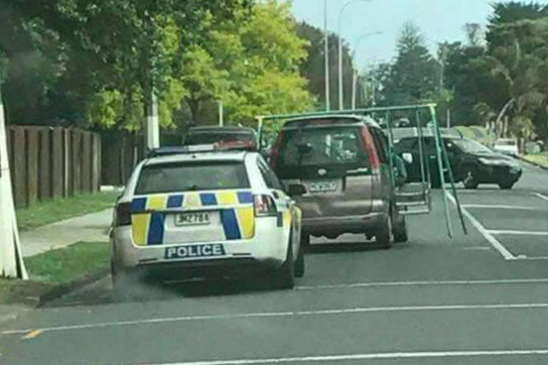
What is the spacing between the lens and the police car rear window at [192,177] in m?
16.0

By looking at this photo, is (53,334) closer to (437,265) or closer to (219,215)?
(219,215)

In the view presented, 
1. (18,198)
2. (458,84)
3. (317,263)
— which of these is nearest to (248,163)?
(317,263)

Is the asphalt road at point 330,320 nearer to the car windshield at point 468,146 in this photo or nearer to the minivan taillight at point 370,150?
the minivan taillight at point 370,150

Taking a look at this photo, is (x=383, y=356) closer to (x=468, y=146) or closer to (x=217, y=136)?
(x=217, y=136)

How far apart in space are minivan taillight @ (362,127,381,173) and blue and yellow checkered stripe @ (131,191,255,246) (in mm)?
5594

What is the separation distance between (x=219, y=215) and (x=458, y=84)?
121 m

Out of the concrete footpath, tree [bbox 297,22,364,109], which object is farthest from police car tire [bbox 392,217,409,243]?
tree [bbox 297,22,364,109]

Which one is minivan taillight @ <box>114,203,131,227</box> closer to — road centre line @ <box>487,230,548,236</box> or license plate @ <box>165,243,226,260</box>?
license plate @ <box>165,243,226,260</box>

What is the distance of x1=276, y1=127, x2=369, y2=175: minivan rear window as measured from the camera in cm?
2125

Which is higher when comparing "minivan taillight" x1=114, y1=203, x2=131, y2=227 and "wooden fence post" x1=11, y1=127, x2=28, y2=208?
"minivan taillight" x1=114, y1=203, x2=131, y2=227

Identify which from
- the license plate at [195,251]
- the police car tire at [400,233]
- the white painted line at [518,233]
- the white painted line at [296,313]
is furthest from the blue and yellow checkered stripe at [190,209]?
the white painted line at [518,233]

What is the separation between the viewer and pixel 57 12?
86.8 ft

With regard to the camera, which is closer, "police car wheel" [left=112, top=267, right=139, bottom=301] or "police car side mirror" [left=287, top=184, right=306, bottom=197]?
"police car wheel" [left=112, top=267, right=139, bottom=301]

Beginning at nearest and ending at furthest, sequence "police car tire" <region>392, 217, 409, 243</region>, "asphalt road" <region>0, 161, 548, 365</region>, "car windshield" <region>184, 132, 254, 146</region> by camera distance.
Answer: "asphalt road" <region>0, 161, 548, 365</region>
"police car tire" <region>392, 217, 409, 243</region>
"car windshield" <region>184, 132, 254, 146</region>
